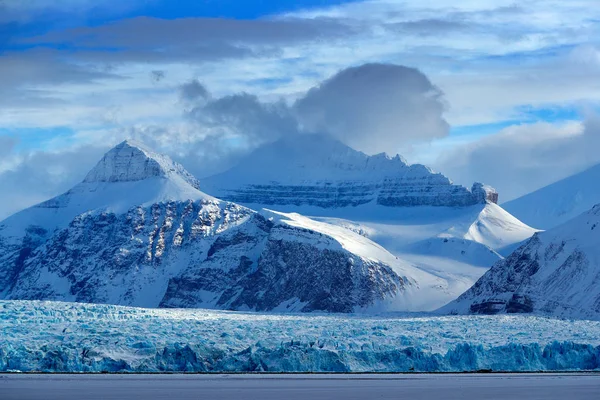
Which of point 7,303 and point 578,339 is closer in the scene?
point 578,339

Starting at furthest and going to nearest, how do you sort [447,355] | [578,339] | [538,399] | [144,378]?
1. [578,339]
2. [447,355]
3. [144,378]
4. [538,399]

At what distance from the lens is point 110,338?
124 m

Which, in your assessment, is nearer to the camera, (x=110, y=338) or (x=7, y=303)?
(x=110, y=338)

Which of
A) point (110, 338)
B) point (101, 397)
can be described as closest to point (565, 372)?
point (110, 338)

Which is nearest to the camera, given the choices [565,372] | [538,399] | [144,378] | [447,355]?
[538,399]

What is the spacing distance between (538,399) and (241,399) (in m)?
16.6

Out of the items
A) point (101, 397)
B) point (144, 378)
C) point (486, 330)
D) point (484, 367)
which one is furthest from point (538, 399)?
point (486, 330)

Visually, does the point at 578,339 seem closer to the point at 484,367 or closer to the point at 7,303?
the point at 484,367

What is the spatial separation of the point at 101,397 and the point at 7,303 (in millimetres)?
74243

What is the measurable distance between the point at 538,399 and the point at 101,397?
984 inches

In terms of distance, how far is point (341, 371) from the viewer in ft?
383

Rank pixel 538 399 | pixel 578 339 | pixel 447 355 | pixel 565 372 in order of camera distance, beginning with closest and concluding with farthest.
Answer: pixel 538 399
pixel 565 372
pixel 447 355
pixel 578 339

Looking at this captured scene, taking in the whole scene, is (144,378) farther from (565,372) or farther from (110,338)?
(565,372)

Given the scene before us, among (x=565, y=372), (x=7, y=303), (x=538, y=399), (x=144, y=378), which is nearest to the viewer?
(x=538, y=399)
